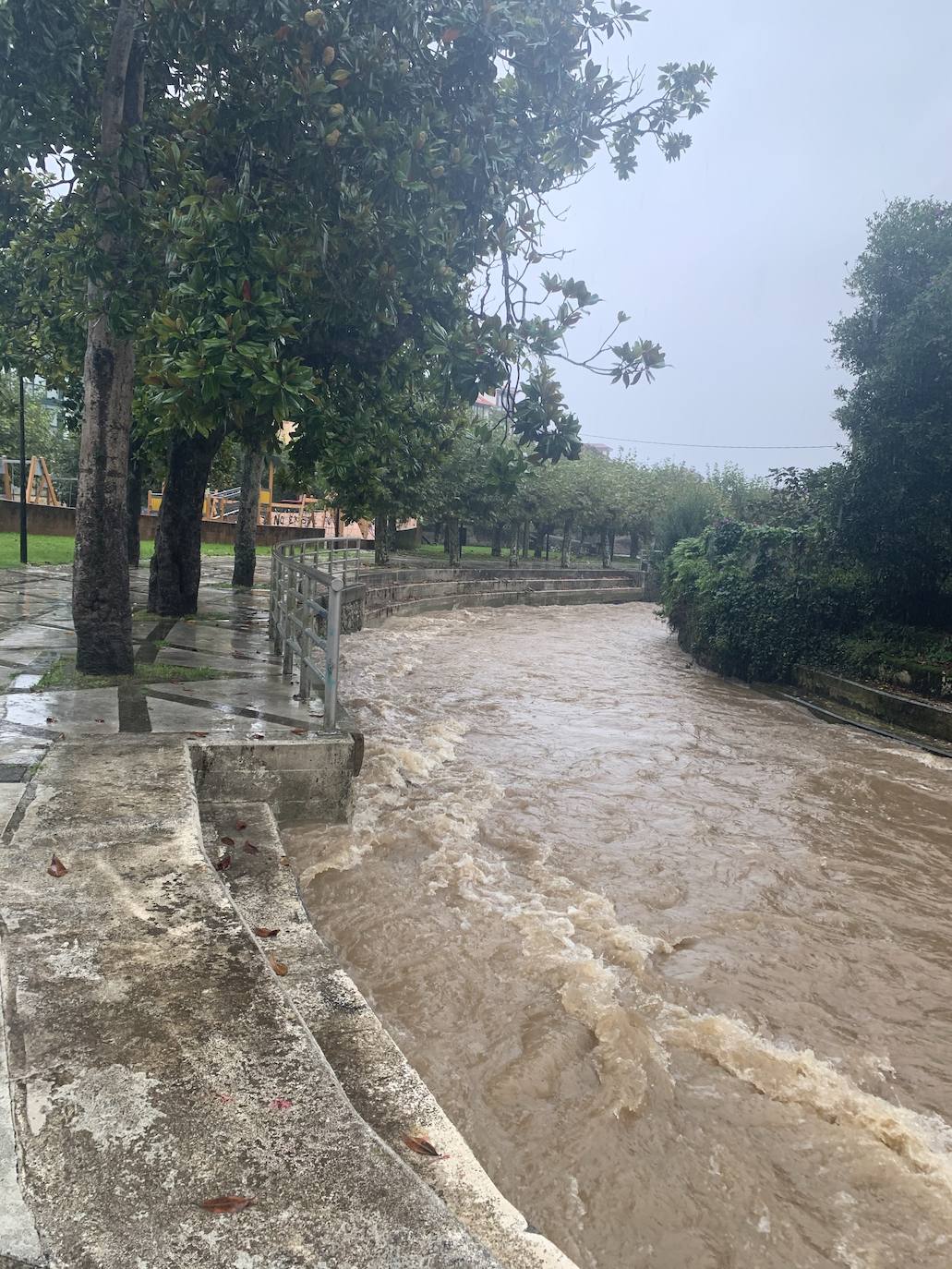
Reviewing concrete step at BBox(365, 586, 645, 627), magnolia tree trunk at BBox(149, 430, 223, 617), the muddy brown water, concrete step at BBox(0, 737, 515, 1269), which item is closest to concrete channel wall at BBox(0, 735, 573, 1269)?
concrete step at BBox(0, 737, 515, 1269)

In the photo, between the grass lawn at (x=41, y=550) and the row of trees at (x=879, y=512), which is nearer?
the row of trees at (x=879, y=512)

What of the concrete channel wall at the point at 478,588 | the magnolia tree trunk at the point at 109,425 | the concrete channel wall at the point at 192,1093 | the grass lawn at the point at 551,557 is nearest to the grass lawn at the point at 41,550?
the concrete channel wall at the point at 478,588

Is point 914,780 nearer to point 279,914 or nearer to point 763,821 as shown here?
point 763,821

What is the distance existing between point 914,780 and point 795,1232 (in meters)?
7.22

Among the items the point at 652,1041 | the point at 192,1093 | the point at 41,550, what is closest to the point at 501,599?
the point at 41,550

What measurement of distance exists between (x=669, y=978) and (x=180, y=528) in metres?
9.71

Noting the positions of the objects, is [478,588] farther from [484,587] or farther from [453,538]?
[453,538]

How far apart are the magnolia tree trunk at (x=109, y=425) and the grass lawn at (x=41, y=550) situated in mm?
11969

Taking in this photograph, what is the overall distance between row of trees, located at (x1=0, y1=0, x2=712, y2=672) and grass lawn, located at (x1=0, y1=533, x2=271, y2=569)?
12.1m

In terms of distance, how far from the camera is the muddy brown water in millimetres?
3094

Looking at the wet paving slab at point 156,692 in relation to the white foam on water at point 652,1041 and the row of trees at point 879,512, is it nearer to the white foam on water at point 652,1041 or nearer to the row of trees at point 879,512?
the white foam on water at point 652,1041

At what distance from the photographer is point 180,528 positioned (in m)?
12.4

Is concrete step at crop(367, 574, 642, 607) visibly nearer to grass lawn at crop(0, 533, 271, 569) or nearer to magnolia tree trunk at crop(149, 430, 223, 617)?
grass lawn at crop(0, 533, 271, 569)

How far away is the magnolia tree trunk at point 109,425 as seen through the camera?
7254 millimetres
